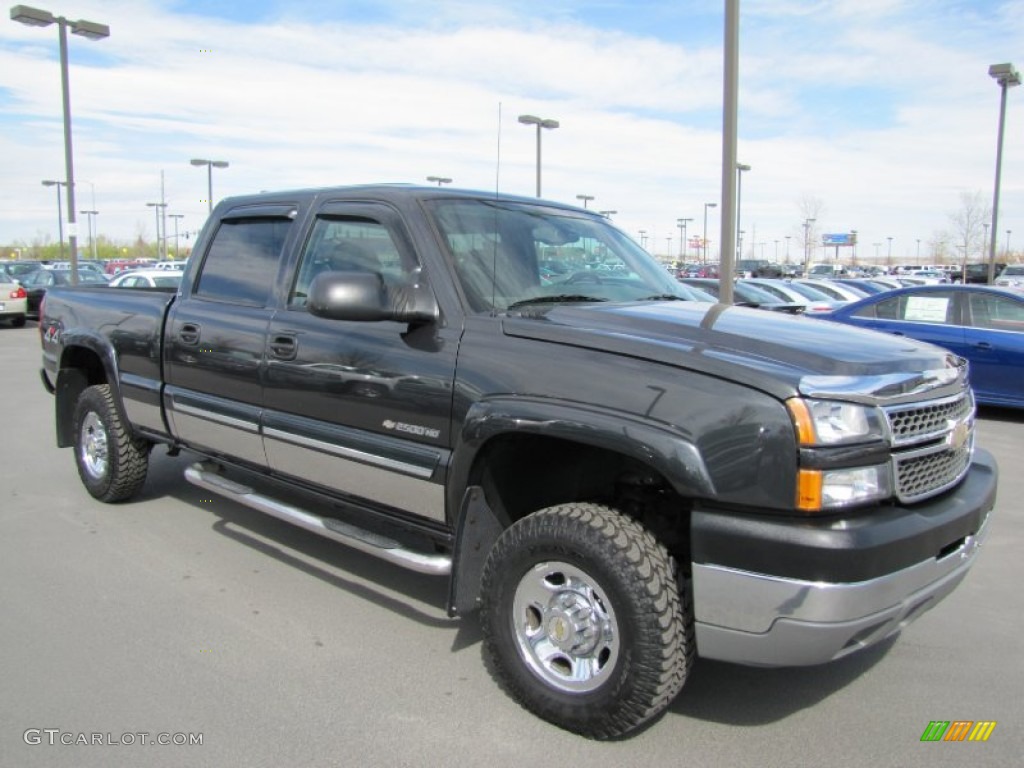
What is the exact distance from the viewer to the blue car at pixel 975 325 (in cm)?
931

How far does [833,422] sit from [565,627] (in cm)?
116

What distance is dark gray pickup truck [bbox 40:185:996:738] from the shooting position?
2525 millimetres

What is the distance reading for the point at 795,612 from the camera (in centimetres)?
248

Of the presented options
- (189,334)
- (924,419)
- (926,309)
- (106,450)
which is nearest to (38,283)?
(106,450)

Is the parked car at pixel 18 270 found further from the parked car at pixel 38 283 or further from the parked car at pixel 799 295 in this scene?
the parked car at pixel 799 295

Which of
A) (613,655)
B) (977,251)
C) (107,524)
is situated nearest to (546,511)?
(613,655)

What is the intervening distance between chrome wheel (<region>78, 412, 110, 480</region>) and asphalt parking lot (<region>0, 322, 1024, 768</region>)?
78 cm

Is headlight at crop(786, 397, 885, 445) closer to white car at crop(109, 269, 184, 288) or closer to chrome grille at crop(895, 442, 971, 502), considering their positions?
chrome grille at crop(895, 442, 971, 502)

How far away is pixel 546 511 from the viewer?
3018 millimetres

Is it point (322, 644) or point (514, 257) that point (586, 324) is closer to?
point (514, 257)

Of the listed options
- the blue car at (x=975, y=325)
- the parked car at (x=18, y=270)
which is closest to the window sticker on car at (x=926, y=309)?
the blue car at (x=975, y=325)

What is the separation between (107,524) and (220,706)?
268 centimetres

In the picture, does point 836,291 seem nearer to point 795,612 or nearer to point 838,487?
point 838,487

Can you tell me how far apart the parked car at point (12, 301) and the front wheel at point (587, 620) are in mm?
22532
